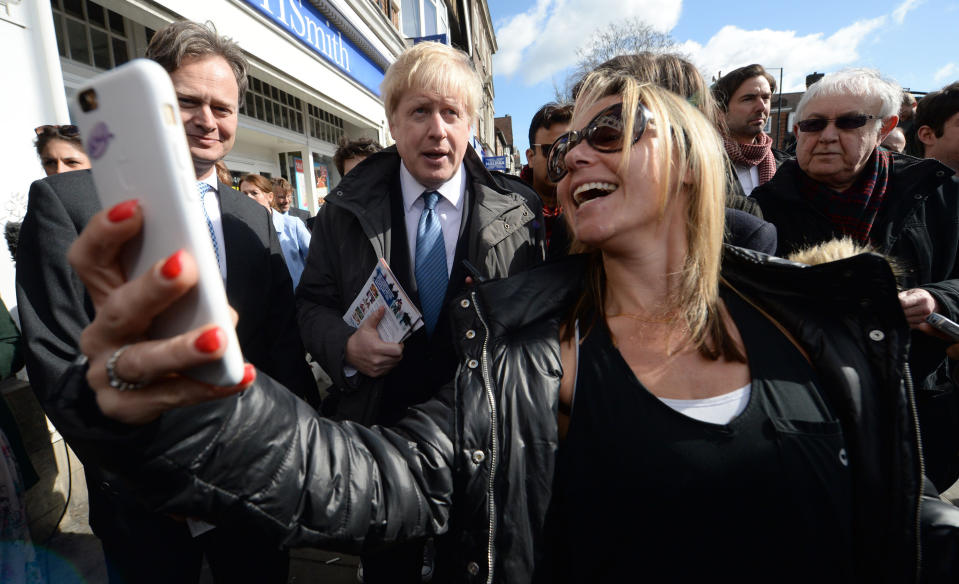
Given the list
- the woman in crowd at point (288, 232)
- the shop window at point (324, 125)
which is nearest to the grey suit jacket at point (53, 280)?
the woman in crowd at point (288, 232)

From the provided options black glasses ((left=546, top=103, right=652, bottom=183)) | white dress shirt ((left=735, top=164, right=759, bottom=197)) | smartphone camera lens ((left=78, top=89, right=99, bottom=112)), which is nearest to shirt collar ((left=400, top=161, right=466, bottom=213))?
black glasses ((left=546, top=103, right=652, bottom=183))

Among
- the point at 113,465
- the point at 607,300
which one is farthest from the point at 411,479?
the point at 607,300

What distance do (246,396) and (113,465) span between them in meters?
0.19

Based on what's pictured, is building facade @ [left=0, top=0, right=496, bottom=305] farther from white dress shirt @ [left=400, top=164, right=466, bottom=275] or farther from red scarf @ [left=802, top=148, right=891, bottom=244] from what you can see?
red scarf @ [left=802, top=148, right=891, bottom=244]

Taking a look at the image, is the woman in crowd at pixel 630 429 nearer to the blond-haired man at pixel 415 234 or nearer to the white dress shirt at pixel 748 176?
the blond-haired man at pixel 415 234

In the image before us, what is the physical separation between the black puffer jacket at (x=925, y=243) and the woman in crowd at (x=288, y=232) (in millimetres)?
2802

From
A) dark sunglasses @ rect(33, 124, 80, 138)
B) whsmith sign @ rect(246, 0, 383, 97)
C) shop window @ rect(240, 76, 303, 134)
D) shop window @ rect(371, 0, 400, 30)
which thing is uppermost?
shop window @ rect(371, 0, 400, 30)

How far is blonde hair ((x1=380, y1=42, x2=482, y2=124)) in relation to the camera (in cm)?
185

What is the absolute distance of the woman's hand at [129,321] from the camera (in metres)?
0.54

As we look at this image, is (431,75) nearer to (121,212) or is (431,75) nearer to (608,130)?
(608,130)

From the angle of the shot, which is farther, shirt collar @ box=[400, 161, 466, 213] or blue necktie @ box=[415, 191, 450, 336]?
shirt collar @ box=[400, 161, 466, 213]

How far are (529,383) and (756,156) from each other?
2.88 m

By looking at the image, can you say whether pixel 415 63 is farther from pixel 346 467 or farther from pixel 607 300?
Answer: pixel 346 467

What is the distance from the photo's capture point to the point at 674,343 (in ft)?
3.94
